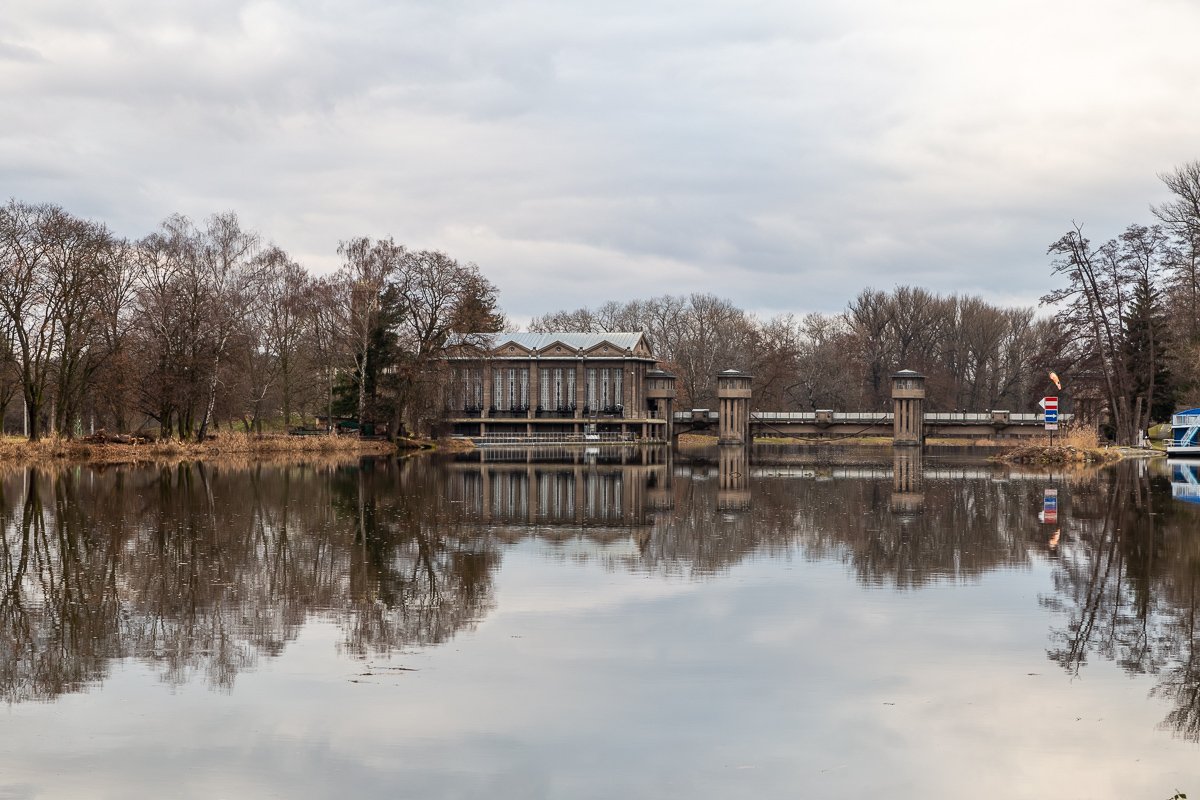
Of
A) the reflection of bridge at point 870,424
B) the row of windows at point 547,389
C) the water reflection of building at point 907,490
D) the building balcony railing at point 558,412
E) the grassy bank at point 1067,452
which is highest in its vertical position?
the row of windows at point 547,389

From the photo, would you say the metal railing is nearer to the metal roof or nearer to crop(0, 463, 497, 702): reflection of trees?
the metal roof

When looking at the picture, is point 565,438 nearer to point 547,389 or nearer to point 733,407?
point 547,389

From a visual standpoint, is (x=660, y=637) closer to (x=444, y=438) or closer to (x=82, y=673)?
(x=82, y=673)

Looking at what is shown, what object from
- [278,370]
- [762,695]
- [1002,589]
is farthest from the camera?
[278,370]

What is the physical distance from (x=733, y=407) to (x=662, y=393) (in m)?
6.28

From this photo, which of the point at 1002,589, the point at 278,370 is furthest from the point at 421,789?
the point at 278,370

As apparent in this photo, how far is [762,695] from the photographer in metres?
9.52

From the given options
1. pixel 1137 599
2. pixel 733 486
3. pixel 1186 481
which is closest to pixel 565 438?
pixel 733 486

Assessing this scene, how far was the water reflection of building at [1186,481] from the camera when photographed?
1203 inches

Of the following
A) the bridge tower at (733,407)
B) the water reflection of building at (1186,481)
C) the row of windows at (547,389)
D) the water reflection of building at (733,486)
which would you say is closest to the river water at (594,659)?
the water reflection of building at (733,486)

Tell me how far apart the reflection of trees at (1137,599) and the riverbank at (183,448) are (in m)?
35.9

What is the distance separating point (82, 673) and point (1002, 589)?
10.3 meters

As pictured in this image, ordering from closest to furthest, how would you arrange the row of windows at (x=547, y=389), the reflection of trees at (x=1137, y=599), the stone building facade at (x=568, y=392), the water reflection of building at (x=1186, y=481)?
the reflection of trees at (x=1137, y=599) < the water reflection of building at (x=1186, y=481) < the stone building facade at (x=568, y=392) < the row of windows at (x=547, y=389)

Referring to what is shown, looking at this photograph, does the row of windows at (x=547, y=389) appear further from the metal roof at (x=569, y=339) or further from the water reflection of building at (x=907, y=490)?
the water reflection of building at (x=907, y=490)
